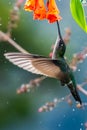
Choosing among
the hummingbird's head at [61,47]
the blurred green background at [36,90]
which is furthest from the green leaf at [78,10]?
the blurred green background at [36,90]

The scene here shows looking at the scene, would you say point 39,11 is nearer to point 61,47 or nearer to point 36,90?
point 61,47

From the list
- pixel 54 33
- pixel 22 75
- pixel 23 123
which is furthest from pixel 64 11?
pixel 23 123

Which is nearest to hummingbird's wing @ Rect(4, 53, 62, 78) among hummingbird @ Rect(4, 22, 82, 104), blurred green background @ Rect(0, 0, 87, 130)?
hummingbird @ Rect(4, 22, 82, 104)

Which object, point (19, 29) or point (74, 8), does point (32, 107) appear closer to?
point (19, 29)

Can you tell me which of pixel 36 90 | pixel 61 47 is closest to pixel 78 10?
pixel 61 47

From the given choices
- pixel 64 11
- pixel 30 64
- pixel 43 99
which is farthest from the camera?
pixel 43 99

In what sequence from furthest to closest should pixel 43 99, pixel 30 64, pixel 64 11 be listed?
pixel 43 99 < pixel 64 11 < pixel 30 64

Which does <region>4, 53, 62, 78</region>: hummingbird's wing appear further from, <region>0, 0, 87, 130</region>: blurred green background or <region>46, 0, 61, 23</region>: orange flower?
<region>0, 0, 87, 130</region>: blurred green background
